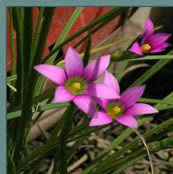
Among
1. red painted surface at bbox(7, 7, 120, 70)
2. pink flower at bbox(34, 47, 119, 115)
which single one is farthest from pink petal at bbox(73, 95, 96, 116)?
red painted surface at bbox(7, 7, 120, 70)

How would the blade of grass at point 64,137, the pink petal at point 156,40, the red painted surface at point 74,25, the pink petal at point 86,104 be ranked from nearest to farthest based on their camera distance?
the pink petal at point 86,104 → the blade of grass at point 64,137 → the pink petal at point 156,40 → the red painted surface at point 74,25

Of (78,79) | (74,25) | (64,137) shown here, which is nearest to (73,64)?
(78,79)

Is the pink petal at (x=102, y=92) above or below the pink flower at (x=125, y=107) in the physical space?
above

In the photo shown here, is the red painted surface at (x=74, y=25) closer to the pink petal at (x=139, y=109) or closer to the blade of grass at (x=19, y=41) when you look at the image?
the blade of grass at (x=19, y=41)

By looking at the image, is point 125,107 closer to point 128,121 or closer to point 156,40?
point 128,121

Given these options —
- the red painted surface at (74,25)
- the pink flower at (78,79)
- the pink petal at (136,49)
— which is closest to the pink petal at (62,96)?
the pink flower at (78,79)

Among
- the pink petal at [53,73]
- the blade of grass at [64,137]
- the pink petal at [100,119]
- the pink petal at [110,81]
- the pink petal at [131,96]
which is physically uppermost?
the pink petal at [53,73]

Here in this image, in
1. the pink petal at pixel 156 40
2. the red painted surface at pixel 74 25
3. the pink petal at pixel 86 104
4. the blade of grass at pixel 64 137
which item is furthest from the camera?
the red painted surface at pixel 74 25
